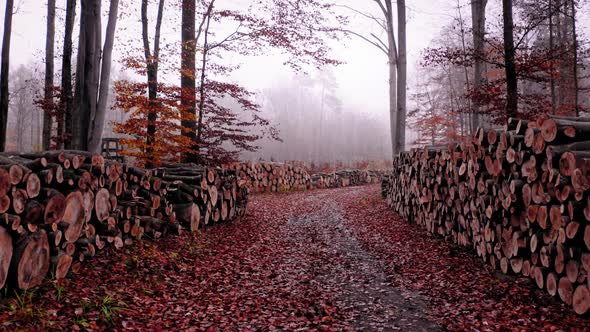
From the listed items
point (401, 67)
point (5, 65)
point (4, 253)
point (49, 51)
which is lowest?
point (4, 253)

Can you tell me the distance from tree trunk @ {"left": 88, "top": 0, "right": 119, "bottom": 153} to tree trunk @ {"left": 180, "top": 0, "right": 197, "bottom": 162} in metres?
2.97

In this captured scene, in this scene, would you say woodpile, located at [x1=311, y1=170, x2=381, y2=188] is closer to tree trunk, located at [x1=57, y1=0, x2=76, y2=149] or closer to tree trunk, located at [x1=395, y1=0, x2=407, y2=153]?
tree trunk, located at [x1=395, y1=0, x2=407, y2=153]

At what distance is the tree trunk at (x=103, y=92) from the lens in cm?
875

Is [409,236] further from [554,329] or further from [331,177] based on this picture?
[331,177]

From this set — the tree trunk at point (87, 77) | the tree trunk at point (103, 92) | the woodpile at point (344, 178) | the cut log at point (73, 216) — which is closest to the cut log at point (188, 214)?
the tree trunk at point (103, 92)

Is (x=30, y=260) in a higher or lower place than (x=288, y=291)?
higher

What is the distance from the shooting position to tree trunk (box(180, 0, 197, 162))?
1213 centimetres

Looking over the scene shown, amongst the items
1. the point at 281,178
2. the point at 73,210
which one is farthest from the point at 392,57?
the point at 73,210

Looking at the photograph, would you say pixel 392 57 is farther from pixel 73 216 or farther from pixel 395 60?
pixel 73 216

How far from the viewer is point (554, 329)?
12.0 feet

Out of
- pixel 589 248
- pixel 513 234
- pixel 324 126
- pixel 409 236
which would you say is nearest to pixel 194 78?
pixel 409 236

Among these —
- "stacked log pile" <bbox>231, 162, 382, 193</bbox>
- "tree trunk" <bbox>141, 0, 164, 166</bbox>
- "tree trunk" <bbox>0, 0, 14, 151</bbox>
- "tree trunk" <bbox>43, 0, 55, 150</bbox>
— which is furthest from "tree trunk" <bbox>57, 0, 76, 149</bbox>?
"stacked log pile" <bbox>231, 162, 382, 193</bbox>

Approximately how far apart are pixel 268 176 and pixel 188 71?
7421 millimetres

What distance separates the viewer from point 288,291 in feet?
17.2
